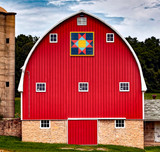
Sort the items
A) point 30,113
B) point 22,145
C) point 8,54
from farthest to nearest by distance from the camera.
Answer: point 8,54, point 30,113, point 22,145

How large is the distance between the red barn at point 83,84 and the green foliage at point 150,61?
47698mm

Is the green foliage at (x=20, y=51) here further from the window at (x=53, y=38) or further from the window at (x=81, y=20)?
the window at (x=81, y=20)

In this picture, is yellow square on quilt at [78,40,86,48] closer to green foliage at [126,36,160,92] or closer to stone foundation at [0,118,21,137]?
stone foundation at [0,118,21,137]

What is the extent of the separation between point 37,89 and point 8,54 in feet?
26.7

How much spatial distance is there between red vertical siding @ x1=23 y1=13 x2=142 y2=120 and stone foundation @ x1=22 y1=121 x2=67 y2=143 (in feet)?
3.27

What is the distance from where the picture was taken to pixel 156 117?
90.7 feet

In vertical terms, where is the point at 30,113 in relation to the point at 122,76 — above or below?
below

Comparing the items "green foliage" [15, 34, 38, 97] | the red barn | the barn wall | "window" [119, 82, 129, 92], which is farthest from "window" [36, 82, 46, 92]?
"green foliage" [15, 34, 38, 97]

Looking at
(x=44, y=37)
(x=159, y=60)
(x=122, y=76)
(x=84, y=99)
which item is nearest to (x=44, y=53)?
(x=44, y=37)

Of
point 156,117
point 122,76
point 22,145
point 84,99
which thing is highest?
point 122,76

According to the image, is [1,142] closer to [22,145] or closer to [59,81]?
[22,145]

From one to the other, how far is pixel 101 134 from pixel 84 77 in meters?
4.93

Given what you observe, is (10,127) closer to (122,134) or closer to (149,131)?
(122,134)

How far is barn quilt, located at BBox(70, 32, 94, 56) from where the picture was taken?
26.0m
